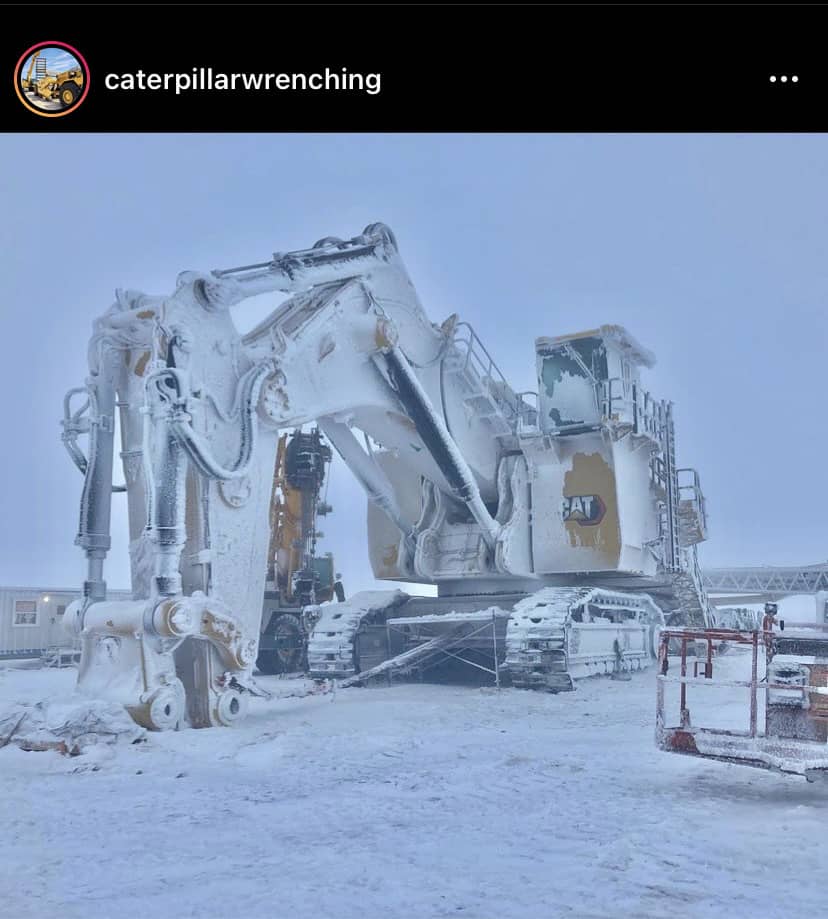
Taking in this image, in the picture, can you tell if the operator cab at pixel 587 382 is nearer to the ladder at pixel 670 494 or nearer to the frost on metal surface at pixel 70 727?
the ladder at pixel 670 494

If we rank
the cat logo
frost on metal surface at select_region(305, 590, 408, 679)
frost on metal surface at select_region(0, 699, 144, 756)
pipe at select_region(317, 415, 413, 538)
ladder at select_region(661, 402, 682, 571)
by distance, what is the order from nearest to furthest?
frost on metal surface at select_region(0, 699, 144, 756) < pipe at select_region(317, 415, 413, 538) < frost on metal surface at select_region(305, 590, 408, 679) < the cat logo < ladder at select_region(661, 402, 682, 571)

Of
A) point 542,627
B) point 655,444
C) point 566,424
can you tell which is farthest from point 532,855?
point 655,444

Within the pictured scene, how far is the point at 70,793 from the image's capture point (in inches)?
214

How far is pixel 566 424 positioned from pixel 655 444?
154 cm

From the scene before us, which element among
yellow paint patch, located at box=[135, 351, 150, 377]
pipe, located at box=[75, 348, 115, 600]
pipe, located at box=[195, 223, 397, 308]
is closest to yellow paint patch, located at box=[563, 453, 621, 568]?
pipe, located at box=[195, 223, 397, 308]

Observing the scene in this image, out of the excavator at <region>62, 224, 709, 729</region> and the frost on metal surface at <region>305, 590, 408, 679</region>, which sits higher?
the excavator at <region>62, 224, 709, 729</region>

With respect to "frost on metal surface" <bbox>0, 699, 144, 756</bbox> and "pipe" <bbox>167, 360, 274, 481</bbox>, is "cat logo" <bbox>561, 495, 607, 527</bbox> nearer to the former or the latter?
"pipe" <bbox>167, 360, 274, 481</bbox>

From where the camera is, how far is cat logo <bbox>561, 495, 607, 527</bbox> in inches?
488

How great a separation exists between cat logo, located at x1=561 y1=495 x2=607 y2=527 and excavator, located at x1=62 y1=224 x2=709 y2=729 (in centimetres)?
3

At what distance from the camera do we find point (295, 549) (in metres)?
16.4
